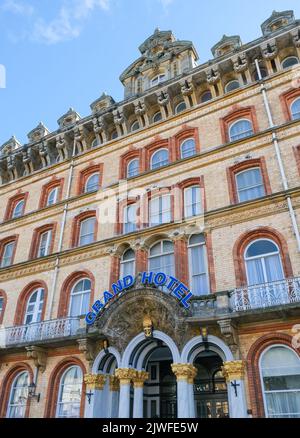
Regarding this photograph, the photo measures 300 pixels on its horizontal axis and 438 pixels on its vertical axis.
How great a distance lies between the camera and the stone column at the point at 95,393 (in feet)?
45.4

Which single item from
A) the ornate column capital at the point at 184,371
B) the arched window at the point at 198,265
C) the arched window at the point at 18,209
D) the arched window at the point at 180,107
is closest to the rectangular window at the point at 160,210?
the arched window at the point at 198,265

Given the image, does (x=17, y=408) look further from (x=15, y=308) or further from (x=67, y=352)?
(x=15, y=308)

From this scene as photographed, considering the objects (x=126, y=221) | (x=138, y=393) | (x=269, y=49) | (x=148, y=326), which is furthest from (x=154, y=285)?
(x=269, y=49)

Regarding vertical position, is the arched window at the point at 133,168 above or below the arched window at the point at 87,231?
above

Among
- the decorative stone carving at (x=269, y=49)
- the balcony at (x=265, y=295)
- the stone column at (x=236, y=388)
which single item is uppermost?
the decorative stone carving at (x=269, y=49)

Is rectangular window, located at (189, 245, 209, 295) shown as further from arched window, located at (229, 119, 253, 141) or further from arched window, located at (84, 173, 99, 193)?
arched window, located at (84, 173, 99, 193)

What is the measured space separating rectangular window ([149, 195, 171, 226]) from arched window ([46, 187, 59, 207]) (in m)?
7.42

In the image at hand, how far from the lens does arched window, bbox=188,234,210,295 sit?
14.8m

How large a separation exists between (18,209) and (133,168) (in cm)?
905

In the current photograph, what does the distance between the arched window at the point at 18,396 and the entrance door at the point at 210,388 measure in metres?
7.71

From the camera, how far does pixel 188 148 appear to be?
19344 mm

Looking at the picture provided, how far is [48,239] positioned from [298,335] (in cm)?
1446

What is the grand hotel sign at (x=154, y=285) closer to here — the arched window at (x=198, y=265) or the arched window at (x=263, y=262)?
the arched window at (x=198, y=265)
